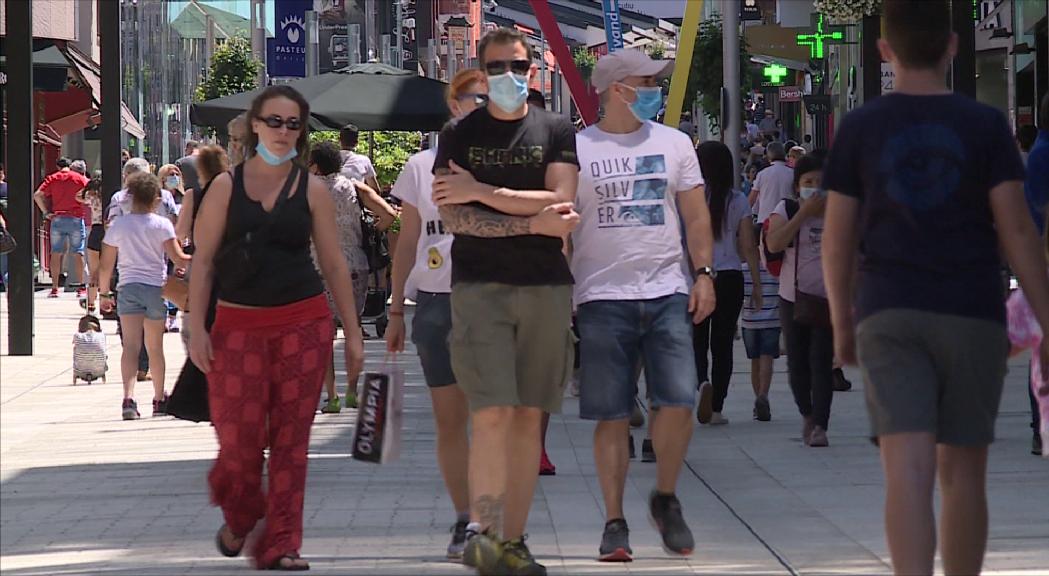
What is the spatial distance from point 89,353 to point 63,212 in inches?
525

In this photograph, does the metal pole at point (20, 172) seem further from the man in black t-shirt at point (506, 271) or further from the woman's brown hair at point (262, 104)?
the man in black t-shirt at point (506, 271)

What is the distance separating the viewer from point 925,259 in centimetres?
559

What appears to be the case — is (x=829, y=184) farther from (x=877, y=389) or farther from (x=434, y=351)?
(x=434, y=351)

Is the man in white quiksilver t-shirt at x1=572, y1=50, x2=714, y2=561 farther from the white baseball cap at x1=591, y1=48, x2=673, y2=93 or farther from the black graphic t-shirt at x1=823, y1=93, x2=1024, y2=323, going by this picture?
the black graphic t-shirt at x1=823, y1=93, x2=1024, y2=323

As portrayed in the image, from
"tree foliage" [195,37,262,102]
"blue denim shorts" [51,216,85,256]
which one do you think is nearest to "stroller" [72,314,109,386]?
"blue denim shorts" [51,216,85,256]

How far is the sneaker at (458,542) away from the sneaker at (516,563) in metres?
0.61

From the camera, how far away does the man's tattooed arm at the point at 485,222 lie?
279 inches

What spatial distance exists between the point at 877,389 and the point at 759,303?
7766 millimetres

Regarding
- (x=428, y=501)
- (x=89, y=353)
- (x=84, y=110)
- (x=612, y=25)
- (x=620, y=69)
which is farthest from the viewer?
(x=84, y=110)

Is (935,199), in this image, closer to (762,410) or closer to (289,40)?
(762,410)

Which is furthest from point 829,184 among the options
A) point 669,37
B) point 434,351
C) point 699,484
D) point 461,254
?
point 669,37

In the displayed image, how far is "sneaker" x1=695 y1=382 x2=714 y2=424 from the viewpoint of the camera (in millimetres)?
12875

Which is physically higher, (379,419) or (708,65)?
(708,65)

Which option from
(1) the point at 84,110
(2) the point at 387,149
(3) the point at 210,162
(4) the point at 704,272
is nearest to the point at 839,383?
(3) the point at 210,162
